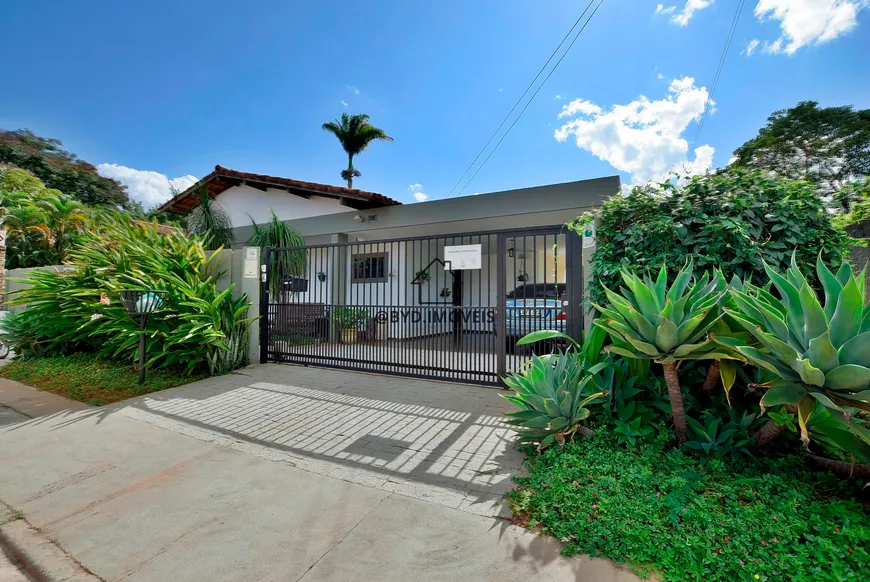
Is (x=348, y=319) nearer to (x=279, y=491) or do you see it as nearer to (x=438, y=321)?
(x=438, y=321)

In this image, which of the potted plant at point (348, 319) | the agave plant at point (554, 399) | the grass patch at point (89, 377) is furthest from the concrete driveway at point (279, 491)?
the potted plant at point (348, 319)

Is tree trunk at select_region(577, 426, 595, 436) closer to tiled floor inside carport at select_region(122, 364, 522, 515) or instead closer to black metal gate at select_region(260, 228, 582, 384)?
tiled floor inside carport at select_region(122, 364, 522, 515)

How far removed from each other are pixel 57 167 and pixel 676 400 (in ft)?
121

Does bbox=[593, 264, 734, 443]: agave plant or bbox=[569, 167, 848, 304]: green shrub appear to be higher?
bbox=[569, 167, 848, 304]: green shrub

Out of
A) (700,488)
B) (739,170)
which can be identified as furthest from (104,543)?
(739,170)

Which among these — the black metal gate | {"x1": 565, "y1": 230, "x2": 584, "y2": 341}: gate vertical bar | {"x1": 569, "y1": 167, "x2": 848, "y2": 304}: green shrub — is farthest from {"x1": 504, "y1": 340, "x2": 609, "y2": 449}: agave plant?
the black metal gate

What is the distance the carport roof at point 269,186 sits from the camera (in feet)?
31.3

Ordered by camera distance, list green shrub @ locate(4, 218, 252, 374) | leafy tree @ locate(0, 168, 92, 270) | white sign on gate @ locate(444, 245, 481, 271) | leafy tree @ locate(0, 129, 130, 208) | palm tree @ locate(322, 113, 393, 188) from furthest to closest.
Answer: leafy tree @ locate(0, 129, 130, 208), palm tree @ locate(322, 113, 393, 188), leafy tree @ locate(0, 168, 92, 270), green shrub @ locate(4, 218, 252, 374), white sign on gate @ locate(444, 245, 481, 271)

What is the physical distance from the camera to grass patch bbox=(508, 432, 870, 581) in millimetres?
1560

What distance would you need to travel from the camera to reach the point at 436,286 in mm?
6547

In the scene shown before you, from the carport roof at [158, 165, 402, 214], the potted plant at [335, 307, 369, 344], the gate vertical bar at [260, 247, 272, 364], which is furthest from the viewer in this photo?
the carport roof at [158, 165, 402, 214]

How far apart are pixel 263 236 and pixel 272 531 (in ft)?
30.2

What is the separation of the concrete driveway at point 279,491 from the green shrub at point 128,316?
1.45 meters

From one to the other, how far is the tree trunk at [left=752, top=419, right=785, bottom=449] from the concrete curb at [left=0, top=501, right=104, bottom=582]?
3.72 m
